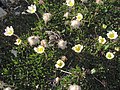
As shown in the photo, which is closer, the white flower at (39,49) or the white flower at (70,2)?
the white flower at (39,49)

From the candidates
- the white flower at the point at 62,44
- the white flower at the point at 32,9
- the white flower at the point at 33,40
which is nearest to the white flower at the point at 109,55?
the white flower at the point at 62,44

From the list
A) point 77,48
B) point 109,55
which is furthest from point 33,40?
point 109,55

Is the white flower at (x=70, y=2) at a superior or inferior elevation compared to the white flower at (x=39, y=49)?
superior

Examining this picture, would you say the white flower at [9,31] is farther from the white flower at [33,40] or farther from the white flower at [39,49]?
the white flower at [39,49]

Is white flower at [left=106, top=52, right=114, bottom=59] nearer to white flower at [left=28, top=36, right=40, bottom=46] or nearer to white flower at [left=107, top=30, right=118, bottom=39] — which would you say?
white flower at [left=107, top=30, right=118, bottom=39]

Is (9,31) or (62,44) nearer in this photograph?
(62,44)

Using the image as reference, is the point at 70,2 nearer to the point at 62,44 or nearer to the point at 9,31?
the point at 62,44

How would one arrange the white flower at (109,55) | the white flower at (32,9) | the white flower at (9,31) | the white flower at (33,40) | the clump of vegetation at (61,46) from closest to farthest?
the clump of vegetation at (61,46) → the white flower at (109,55) → the white flower at (33,40) → the white flower at (9,31) → the white flower at (32,9)

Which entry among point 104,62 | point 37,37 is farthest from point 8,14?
point 104,62

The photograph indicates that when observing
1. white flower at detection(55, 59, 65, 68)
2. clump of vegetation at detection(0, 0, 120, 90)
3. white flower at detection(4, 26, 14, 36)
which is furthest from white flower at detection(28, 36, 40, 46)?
white flower at detection(55, 59, 65, 68)
